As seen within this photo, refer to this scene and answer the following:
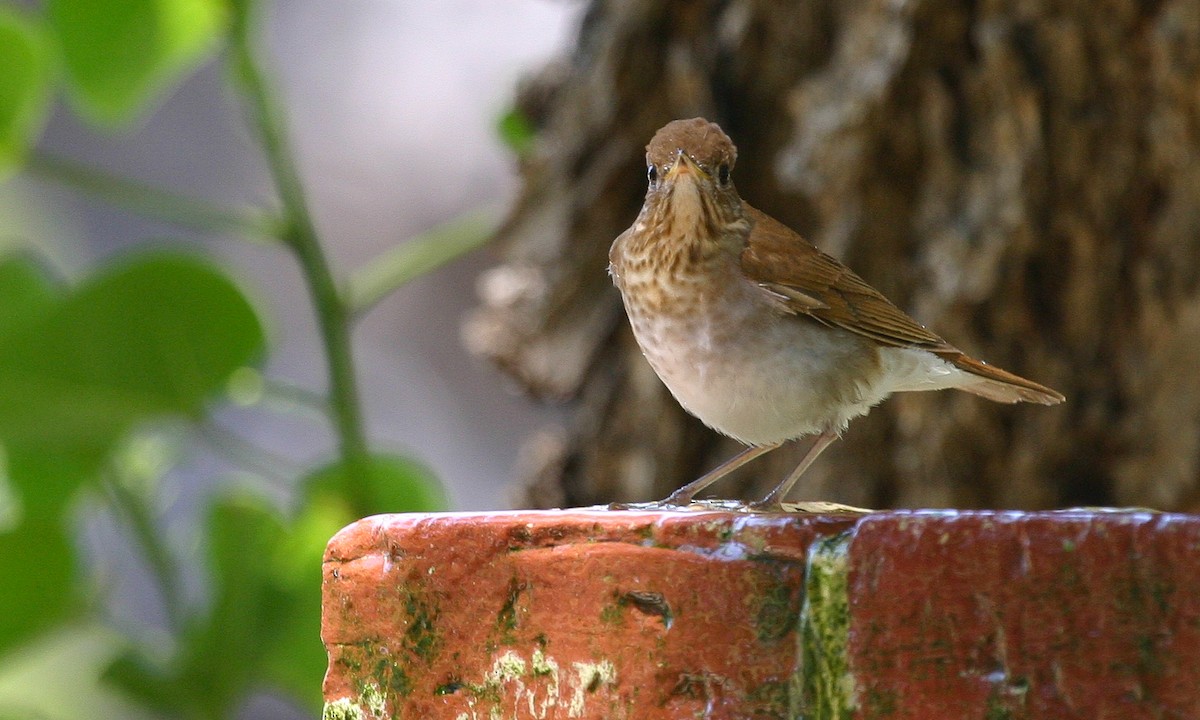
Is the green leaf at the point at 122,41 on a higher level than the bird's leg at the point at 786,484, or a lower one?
higher

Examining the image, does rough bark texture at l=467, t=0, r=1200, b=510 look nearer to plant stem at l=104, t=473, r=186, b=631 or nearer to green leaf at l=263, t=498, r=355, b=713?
green leaf at l=263, t=498, r=355, b=713

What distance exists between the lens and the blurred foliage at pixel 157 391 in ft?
11.4

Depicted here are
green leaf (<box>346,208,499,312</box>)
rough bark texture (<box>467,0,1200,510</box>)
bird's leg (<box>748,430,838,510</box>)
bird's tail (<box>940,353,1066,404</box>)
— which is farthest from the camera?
green leaf (<box>346,208,499,312</box>)

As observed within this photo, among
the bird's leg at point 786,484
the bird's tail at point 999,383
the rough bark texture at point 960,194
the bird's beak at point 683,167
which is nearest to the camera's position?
the bird's leg at point 786,484

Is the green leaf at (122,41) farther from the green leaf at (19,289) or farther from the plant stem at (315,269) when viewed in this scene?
the green leaf at (19,289)

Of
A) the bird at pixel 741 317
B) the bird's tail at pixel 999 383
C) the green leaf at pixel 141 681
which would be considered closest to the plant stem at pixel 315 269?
the green leaf at pixel 141 681

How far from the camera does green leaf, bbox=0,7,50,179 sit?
3.77 metres

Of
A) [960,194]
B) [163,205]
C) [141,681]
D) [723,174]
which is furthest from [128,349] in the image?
[960,194]

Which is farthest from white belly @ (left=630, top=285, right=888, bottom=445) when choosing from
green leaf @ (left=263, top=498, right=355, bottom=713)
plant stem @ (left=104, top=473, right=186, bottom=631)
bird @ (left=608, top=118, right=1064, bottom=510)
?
plant stem @ (left=104, top=473, right=186, bottom=631)

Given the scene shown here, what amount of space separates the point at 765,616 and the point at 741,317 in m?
0.90

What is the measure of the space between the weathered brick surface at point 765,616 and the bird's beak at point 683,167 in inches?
32.0

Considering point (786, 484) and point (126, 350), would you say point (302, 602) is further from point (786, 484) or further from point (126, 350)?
point (786, 484)

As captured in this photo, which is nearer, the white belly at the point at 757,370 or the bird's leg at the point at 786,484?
→ the bird's leg at the point at 786,484

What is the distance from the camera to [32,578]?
3561 mm
